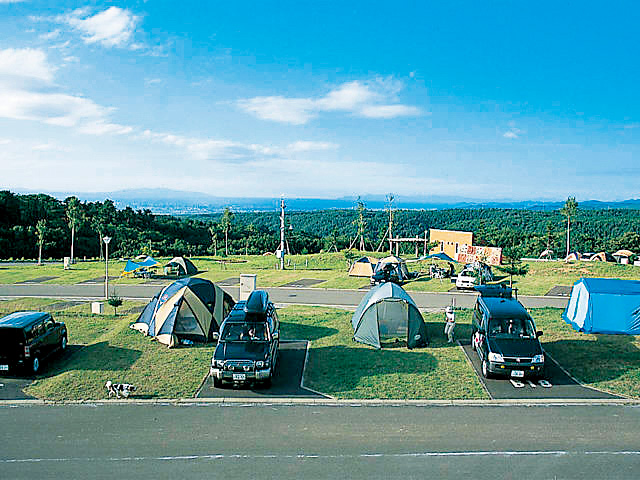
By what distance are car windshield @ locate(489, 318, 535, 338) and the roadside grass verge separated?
1775mm

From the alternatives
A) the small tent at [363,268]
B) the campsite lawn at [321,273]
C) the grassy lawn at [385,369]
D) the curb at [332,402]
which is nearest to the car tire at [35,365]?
the curb at [332,402]

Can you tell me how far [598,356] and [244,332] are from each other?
10810 mm

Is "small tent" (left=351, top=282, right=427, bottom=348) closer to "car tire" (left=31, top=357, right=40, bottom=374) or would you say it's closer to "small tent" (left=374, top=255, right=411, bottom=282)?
"car tire" (left=31, top=357, right=40, bottom=374)

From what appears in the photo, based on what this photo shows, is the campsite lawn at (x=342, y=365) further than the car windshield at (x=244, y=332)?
No

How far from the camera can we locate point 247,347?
13.6 m

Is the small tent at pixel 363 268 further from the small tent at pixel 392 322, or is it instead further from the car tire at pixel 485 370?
the car tire at pixel 485 370

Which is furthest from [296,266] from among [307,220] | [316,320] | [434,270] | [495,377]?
[307,220]

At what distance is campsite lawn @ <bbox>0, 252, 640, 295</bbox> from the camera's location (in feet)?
112

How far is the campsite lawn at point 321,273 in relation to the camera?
112 feet

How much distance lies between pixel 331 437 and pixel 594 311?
42.8 ft

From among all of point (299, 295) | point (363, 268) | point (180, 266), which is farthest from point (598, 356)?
point (180, 266)

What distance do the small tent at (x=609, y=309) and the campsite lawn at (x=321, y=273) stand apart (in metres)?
11.3

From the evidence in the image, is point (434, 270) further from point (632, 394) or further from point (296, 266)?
point (632, 394)

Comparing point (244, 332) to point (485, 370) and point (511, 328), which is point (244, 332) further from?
point (511, 328)
